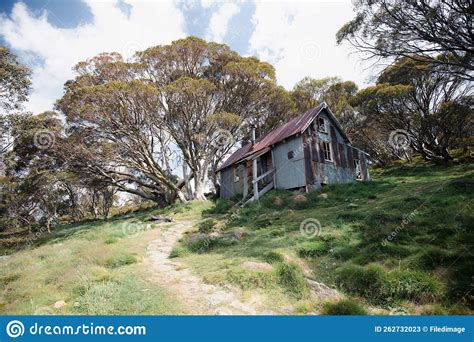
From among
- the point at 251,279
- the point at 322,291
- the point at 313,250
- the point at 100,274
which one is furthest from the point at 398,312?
the point at 100,274

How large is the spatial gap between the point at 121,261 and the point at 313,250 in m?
5.59

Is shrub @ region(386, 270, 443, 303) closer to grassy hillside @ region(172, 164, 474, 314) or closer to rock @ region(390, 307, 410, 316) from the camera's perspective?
grassy hillside @ region(172, 164, 474, 314)

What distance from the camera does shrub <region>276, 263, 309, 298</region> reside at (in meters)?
6.12

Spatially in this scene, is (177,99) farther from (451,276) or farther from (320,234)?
(451,276)

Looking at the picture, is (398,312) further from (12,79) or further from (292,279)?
(12,79)

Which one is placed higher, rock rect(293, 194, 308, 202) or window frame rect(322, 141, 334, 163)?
window frame rect(322, 141, 334, 163)

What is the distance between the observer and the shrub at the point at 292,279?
20.1ft

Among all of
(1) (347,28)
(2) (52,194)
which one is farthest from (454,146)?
(2) (52,194)

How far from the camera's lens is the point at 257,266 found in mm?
7125

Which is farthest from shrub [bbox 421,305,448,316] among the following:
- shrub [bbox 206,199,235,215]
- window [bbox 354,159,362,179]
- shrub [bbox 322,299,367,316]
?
window [bbox 354,159,362,179]

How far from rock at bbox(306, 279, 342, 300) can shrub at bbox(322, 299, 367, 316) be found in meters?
0.47

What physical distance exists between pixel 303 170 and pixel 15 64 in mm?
19666

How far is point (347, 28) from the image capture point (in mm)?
13094

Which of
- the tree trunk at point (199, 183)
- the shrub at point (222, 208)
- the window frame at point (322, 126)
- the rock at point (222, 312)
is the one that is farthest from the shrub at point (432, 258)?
the tree trunk at point (199, 183)
